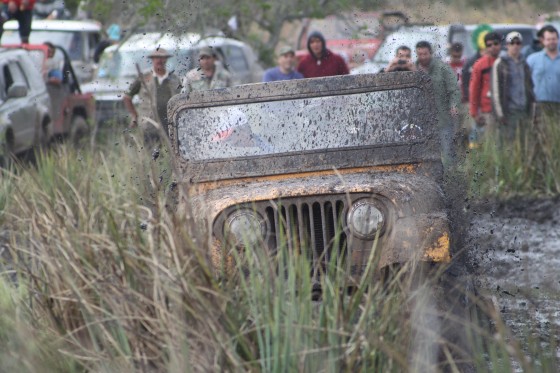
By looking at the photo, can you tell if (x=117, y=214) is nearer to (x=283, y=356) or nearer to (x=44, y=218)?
(x=44, y=218)

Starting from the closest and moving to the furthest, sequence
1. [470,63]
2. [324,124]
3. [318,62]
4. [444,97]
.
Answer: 1. [324,124]
2. [444,97]
3. [318,62]
4. [470,63]

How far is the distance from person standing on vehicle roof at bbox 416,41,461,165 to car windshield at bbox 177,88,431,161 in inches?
10.3

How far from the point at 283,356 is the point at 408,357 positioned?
493mm

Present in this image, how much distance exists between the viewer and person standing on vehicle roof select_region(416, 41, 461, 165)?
7.67 meters

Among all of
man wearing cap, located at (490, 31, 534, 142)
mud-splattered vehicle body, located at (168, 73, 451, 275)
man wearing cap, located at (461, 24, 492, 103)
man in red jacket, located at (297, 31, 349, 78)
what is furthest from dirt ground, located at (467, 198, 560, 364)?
man wearing cap, located at (461, 24, 492, 103)

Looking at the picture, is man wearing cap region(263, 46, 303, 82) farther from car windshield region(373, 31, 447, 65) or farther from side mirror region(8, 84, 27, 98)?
car windshield region(373, 31, 447, 65)

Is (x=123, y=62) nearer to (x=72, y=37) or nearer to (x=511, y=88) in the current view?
(x=72, y=37)

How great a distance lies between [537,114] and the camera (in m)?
13.1

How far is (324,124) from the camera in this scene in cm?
713

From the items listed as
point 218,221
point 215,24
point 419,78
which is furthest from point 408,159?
point 215,24

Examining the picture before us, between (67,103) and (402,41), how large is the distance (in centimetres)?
494

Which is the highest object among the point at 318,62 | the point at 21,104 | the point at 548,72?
the point at 318,62

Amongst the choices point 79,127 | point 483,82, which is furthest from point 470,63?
point 79,127

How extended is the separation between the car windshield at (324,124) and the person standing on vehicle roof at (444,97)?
0.26 m
